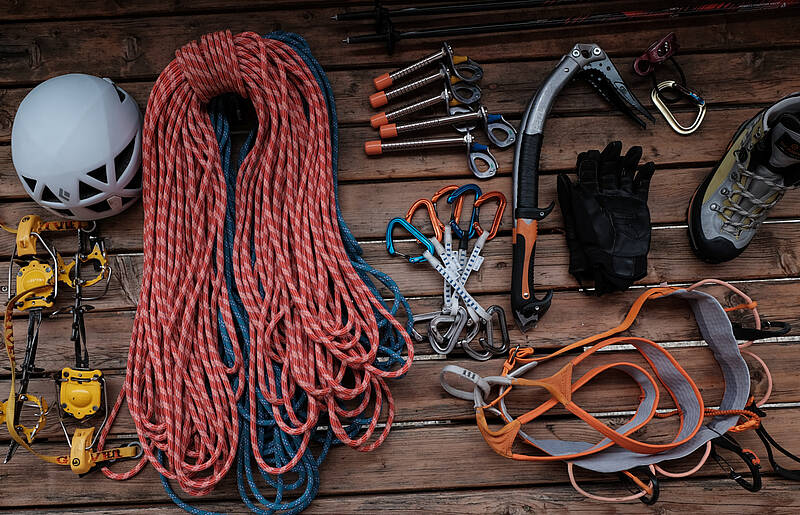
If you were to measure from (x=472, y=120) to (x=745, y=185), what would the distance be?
0.89 metres

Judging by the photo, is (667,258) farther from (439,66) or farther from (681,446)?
(439,66)

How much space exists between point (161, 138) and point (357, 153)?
2.03 feet

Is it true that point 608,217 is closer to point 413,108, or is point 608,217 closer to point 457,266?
point 457,266

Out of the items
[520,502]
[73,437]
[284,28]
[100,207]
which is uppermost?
[284,28]

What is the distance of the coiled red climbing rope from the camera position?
4.96 ft

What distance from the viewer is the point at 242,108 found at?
1.74m

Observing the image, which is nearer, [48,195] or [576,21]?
[48,195]

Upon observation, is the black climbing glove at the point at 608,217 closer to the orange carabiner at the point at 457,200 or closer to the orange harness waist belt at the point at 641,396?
the orange harness waist belt at the point at 641,396

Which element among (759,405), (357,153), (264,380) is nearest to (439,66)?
(357,153)

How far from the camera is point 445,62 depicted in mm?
1780

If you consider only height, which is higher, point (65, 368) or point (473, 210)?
point (473, 210)

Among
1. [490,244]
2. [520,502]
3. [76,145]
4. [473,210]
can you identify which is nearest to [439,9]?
[473,210]

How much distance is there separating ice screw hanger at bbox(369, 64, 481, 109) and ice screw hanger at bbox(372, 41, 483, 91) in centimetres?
2

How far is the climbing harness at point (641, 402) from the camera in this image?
1.57m
